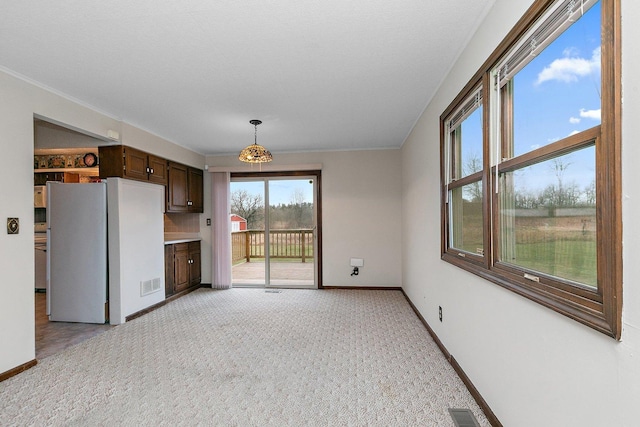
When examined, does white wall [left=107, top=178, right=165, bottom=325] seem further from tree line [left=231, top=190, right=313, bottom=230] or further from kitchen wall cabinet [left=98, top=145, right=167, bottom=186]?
tree line [left=231, top=190, right=313, bottom=230]

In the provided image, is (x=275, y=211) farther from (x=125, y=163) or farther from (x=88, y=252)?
(x=88, y=252)

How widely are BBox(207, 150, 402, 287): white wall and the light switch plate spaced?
3303 millimetres

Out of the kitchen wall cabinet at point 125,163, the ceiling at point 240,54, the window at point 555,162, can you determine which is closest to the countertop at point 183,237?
the kitchen wall cabinet at point 125,163

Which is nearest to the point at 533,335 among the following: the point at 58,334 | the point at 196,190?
the point at 58,334

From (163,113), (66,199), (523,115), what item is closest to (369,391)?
(523,115)

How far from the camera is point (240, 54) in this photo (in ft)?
7.82

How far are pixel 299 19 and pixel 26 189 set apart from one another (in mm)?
2733

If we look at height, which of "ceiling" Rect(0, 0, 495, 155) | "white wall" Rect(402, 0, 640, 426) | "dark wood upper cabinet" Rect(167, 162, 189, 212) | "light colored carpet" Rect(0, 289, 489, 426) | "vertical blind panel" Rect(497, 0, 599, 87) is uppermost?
"ceiling" Rect(0, 0, 495, 155)

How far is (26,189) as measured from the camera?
9.07ft

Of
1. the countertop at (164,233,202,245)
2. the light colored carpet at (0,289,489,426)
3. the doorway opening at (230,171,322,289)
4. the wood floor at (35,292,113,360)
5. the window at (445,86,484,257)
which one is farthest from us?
the doorway opening at (230,171,322,289)

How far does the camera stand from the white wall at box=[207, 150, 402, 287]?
551 cm

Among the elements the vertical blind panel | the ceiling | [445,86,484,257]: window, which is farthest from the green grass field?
the ceiling

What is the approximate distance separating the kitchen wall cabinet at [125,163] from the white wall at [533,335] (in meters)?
3.60

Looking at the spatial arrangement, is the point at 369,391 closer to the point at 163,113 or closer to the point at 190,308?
the point at 190,308
